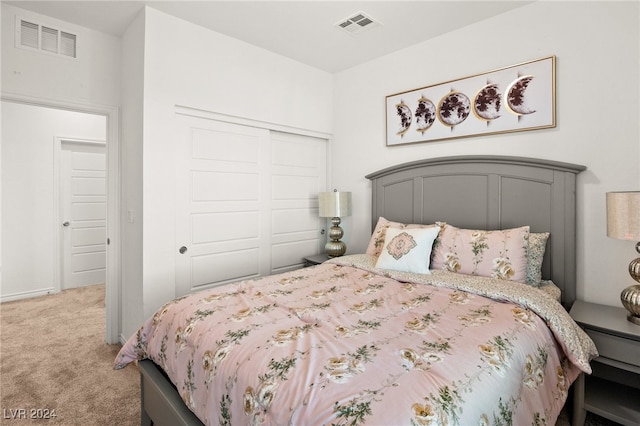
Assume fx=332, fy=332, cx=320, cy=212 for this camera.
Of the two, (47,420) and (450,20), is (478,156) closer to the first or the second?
(450,20)

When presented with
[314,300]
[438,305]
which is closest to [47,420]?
[314,300]

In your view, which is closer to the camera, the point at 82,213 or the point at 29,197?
the point at 29,197

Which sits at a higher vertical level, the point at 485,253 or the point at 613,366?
the point at 485,253

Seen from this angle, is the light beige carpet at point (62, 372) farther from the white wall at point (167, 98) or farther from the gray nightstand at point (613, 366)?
the gray nightstand at point (613, 366)

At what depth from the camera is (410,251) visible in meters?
2.34

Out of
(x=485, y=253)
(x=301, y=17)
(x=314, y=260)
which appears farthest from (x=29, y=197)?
(x=485, y=253)

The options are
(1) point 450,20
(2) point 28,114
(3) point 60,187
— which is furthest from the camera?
(3) point 60,187

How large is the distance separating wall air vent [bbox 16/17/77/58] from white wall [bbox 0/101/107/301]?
1.99 m

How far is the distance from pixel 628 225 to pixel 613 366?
783mm

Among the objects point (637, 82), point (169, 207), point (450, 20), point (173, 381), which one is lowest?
point (173, 381)

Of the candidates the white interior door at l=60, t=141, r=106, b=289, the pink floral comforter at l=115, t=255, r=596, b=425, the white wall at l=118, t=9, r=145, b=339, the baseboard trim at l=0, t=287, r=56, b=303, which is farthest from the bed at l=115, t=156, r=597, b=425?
the white interior door at l=60, t=141, r=106, b=289

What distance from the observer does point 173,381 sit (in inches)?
59.7

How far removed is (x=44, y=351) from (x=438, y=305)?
10.4ft

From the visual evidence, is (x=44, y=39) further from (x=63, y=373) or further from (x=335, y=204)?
(x=335, y=204)
